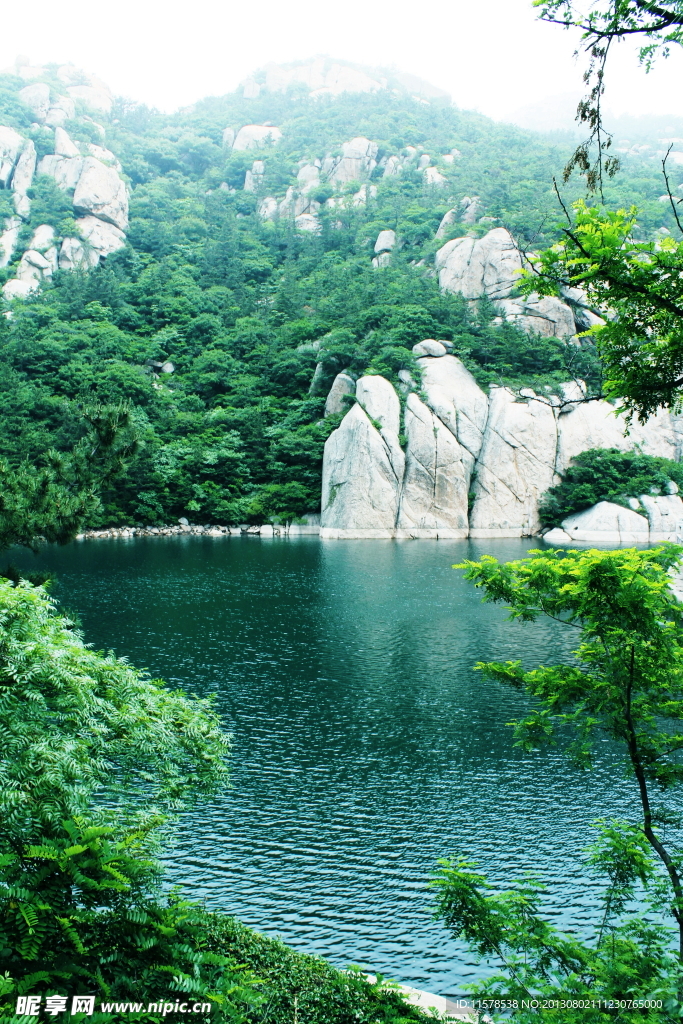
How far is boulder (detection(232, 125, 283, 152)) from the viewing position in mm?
95938

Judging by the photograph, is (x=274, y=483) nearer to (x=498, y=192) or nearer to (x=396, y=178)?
(x=498, y=192)

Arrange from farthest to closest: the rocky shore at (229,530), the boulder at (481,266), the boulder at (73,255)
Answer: the boulder at (73,255) → the boulder at (481,266) → the rocky shore at (229,530)

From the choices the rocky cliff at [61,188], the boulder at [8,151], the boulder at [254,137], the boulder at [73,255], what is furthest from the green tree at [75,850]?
the boulder at [254,137]

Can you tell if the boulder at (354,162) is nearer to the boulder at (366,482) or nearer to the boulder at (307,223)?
the boulder at (307,223)

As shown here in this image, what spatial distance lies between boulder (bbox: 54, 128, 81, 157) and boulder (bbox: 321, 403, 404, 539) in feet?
180

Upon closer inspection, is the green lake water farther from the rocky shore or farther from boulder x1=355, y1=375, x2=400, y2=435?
boulder x1=355, y1=375, x2=400, y2=435

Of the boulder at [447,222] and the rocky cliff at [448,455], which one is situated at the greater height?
the boulder at [447,222]

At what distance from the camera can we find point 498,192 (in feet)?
222

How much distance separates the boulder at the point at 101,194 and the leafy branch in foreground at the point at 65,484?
61.3 metres

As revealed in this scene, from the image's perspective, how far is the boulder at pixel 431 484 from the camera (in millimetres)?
51094

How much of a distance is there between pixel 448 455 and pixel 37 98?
3048 inches

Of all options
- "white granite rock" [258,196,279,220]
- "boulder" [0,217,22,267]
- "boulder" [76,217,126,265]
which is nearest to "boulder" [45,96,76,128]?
"boulder" [76,217,126,265]

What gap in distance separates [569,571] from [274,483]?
4972cm

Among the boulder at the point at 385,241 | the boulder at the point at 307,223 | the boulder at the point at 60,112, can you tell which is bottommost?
the boulder at the point at 385,241
